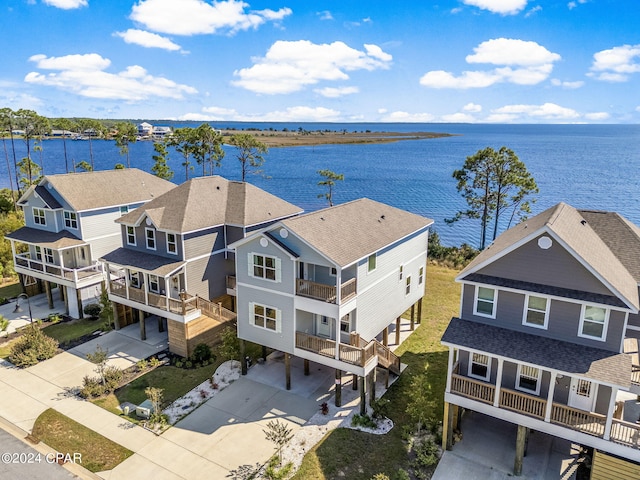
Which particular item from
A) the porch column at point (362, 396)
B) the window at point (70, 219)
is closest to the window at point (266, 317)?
the porch column at point (362, 396)

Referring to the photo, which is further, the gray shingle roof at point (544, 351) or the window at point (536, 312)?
the window at point (536, 312)

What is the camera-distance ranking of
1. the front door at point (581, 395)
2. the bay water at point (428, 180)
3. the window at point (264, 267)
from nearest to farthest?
the front door at point (581, 395), the window at point (264, 267), the bay water at point (428, 180)

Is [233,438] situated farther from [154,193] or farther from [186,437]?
[154,193]

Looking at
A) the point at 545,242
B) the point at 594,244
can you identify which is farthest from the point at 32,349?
the point at 594,244

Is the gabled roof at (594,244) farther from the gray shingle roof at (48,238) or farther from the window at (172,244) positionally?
the gray shingle roof at (48,238)

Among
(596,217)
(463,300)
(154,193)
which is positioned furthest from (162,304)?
(596,217)

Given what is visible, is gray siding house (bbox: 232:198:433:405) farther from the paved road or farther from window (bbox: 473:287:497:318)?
the paved road
